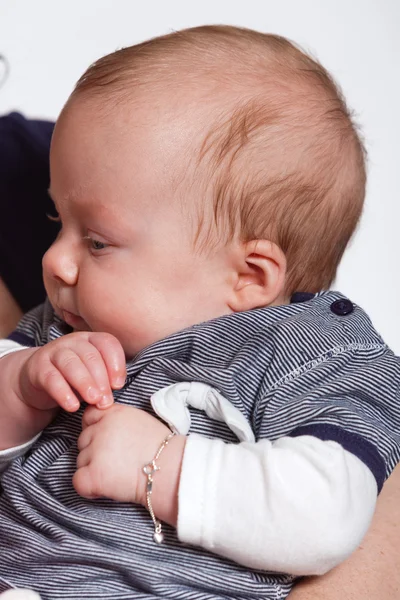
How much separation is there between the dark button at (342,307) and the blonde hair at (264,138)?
0.24ft

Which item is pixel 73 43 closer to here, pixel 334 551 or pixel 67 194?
pixel 67 194

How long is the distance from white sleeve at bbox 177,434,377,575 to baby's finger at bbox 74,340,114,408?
16 cm

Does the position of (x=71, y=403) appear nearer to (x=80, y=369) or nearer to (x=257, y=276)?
(x=80, y=369)

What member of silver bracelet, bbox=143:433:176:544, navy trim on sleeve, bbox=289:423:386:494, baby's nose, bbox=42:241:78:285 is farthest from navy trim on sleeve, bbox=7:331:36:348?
navy trim on sleeve, bbox=289:423:386:494

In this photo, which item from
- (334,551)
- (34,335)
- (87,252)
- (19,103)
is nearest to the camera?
(334,551)

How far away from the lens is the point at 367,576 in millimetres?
1201

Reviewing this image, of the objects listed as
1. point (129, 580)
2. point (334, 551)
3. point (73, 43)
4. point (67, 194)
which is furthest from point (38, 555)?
point (73, 43)

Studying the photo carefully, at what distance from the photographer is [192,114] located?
1261 mm

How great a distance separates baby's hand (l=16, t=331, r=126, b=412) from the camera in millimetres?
1167

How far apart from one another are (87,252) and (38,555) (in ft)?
1.49

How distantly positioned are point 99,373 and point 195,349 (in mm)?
162

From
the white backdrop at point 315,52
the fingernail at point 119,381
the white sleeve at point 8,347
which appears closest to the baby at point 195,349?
the fingernail at point 119,381

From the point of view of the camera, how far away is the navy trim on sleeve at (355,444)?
1100mm

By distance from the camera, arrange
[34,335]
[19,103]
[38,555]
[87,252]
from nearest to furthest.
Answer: [38,555]
[87,252]
[34,335]
[19,103]
